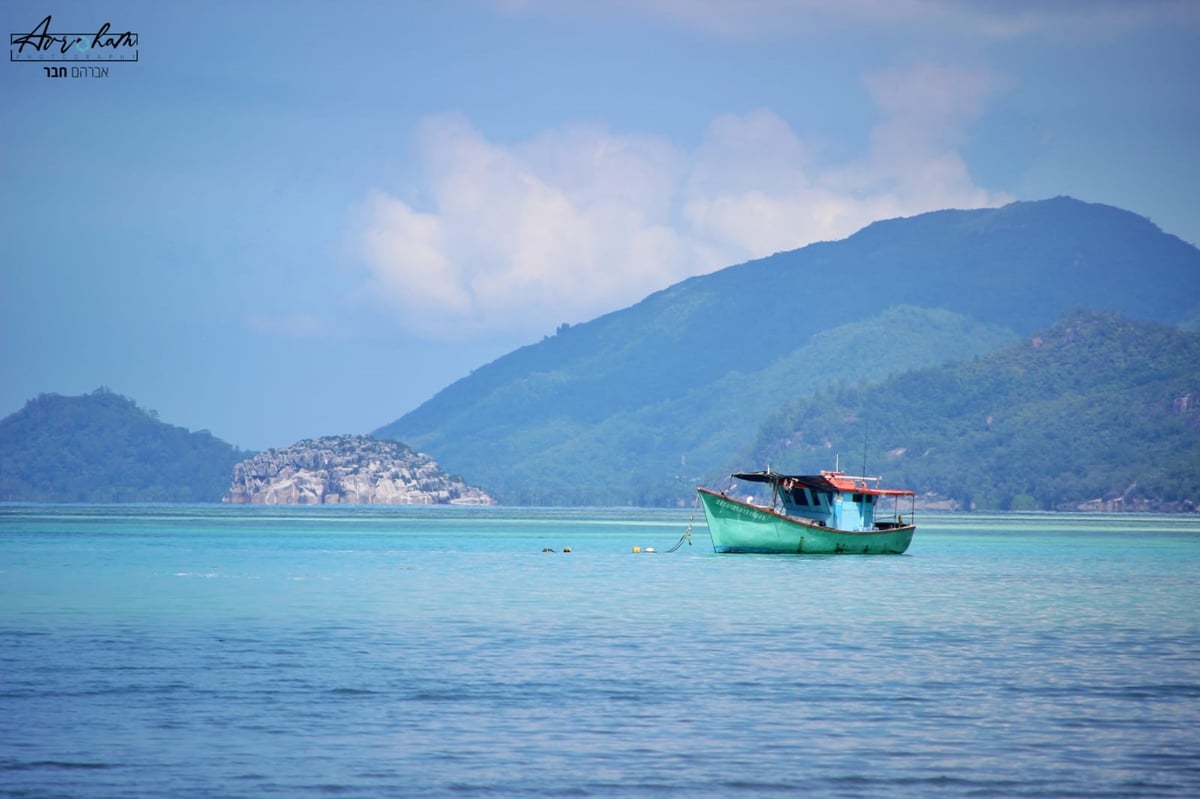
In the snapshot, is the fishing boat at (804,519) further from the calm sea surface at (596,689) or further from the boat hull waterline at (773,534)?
the calm sea surface at (596,689)

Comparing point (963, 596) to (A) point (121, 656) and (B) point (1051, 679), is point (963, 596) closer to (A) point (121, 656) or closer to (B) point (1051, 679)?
(B) point (1051, 679)

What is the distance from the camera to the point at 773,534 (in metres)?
96.6

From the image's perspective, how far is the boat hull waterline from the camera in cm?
9556

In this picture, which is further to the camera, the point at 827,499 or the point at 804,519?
the point at 827,499

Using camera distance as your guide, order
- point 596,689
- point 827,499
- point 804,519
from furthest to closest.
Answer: point 827,499 < point 804,519 < point 596,689

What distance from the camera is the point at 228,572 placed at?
8294 cm

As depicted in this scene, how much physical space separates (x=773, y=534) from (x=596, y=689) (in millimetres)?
62312

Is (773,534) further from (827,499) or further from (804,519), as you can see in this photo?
(827,499)

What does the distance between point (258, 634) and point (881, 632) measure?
734 inches

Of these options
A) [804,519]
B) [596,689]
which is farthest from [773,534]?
[596,689]

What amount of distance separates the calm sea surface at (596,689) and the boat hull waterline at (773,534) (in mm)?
21845

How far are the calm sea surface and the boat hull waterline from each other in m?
21.8

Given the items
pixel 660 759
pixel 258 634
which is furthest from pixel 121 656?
pixel 660 759

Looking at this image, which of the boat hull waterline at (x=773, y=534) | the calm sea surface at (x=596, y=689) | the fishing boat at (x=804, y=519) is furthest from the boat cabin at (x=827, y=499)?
the calm sea surface at (x=596, y=689)
